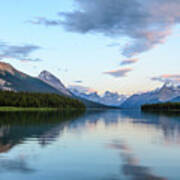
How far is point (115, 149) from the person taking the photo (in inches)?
1417

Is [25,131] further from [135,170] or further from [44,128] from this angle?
[135,170]

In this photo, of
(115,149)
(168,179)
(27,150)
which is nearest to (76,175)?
(168,179)

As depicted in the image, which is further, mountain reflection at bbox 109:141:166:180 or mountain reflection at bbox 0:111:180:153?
mountain reflection at bbox 0:111:180:153

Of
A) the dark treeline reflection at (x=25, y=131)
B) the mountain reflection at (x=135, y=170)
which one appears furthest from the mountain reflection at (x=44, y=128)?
the mountain reflection at (x=135, y=170)

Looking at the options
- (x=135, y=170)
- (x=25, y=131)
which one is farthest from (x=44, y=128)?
(x=135, y=170)

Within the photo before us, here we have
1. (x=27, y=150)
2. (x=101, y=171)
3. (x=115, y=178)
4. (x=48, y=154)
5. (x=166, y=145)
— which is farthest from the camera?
(x=166, y=145)

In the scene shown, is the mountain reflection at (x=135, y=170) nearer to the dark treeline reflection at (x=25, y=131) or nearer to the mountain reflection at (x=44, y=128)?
the mountain reflection at (x=44, y=128)

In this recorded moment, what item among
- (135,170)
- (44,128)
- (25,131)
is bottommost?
(135,170)

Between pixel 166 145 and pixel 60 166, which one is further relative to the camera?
pixel 166 145

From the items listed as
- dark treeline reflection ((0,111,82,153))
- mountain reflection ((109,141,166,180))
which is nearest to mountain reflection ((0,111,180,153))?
dark treeline reflection ((0,111,82,153))

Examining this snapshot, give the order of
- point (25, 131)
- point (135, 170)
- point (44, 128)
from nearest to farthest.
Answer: point (135, 170)
point (25, 131)
point (44, 128)

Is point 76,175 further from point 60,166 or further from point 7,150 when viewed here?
point 7,150

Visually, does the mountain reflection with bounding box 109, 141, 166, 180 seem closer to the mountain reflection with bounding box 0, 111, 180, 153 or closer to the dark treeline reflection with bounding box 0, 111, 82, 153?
the mountain reflection with bounding box 0, 111, 180, 153

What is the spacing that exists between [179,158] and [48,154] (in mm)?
14856
